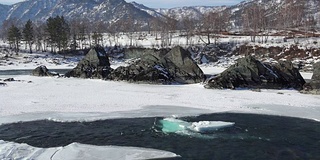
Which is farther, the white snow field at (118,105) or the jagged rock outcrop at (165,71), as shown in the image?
the jagged rock outcrop at (165,71)

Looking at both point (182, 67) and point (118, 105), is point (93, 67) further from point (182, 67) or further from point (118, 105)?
point (118, 105)

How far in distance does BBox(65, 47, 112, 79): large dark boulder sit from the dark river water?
93.0 ft

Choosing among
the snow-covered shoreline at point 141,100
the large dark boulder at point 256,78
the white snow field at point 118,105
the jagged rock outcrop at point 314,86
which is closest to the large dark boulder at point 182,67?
the white snow field at point 118,105

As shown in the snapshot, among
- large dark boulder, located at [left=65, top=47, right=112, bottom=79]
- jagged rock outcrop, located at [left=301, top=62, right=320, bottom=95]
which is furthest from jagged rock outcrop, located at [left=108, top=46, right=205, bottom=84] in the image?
jagged rock outcrop, located at [left=301, top=62, right=320, bottom=95]

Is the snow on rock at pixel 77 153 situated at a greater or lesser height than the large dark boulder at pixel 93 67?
lesser

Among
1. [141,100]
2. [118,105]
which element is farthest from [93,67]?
[118,105]

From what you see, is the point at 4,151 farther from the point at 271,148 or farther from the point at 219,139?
the point at 271,148

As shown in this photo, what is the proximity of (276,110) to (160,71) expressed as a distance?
804 inches

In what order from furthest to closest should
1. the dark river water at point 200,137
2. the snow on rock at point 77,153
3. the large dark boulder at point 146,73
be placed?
the large dark boulder at point 146,73
the dark river water at point 200,137
the snow on rock at point 77,153

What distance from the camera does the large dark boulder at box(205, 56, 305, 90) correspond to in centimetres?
3831

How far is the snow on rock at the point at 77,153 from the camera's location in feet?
49.8

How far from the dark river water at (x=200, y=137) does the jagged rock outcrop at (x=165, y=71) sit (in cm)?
2039

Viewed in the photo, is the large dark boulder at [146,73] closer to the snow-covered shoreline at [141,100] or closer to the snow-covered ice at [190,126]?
the snow-covered shoreline at [141,100]

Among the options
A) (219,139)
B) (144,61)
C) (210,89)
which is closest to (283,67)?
(210,89)
